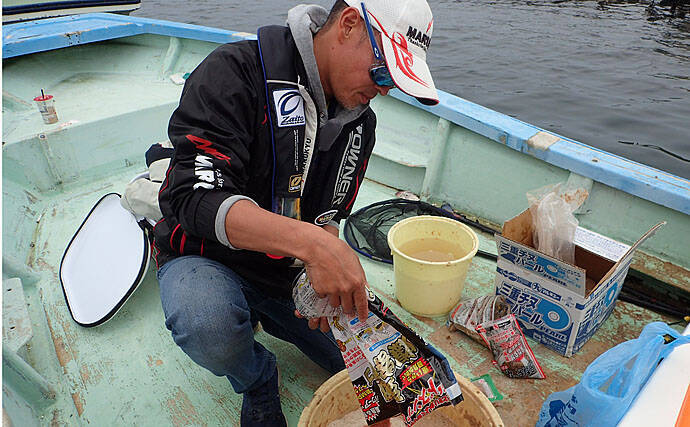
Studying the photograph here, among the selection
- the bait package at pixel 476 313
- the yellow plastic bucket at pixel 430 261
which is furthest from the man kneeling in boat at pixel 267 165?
the bait package at pixel 476 313

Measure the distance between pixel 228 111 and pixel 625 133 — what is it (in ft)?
24.7

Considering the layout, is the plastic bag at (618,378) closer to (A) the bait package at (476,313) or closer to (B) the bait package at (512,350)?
(B) the bait package at (512,350)

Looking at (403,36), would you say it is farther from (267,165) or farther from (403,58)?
(267,165)

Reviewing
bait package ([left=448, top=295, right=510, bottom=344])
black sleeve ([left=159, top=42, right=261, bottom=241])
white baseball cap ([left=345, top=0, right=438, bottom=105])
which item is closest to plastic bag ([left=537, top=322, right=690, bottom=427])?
bait package ([left=448, top=295, right=510, bottom=344])

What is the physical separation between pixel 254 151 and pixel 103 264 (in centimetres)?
138

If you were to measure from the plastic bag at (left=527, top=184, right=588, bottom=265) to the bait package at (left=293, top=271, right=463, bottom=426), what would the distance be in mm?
1030

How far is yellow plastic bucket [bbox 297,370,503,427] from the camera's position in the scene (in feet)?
4.95

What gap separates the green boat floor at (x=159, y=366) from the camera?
182 centimetres

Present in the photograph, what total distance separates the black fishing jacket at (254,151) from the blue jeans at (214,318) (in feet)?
0.33

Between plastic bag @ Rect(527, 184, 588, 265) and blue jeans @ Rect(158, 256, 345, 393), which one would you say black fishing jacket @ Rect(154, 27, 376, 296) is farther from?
plastic bag @ Rect(527, 184, 588, 265)

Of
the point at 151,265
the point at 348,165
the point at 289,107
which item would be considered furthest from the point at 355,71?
A: the point at 151,265

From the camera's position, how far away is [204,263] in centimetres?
153

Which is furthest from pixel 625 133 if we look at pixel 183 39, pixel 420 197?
pixel 183 39

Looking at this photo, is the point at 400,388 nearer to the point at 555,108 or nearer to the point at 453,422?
the point at 453,422
